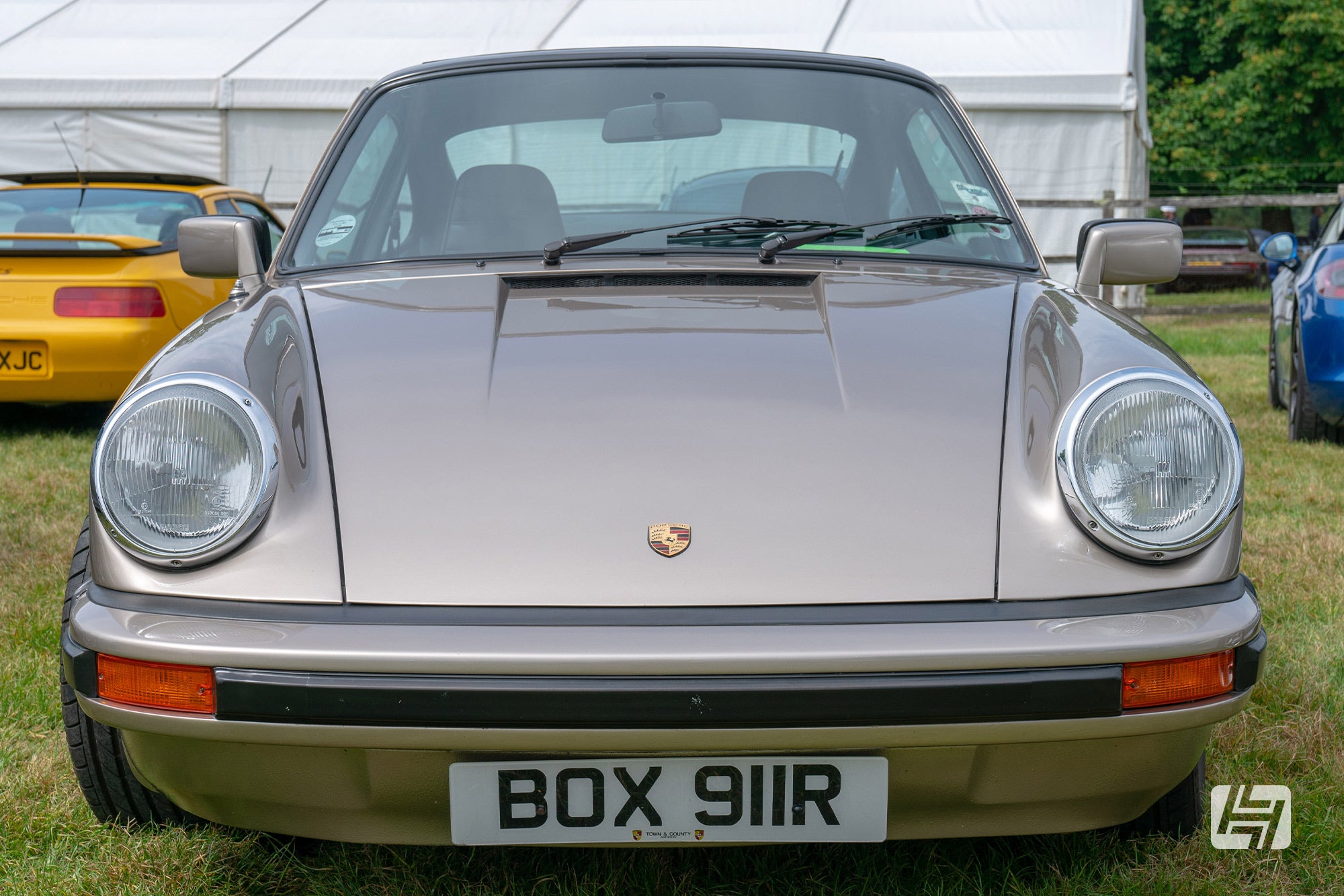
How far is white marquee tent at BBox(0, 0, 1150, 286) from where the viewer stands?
471 inches

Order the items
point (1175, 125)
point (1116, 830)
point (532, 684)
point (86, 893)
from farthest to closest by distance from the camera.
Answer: point (1175, 125) → point (1116, 830) → point (86, 893) → point (532, 684)

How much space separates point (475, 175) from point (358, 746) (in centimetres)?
137

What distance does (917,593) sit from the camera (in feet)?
5.11

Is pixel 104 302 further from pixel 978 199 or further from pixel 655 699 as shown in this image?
pixel 655 699

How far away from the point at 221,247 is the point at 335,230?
0.32 metres

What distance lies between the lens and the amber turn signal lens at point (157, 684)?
152cm

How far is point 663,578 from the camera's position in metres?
1.55

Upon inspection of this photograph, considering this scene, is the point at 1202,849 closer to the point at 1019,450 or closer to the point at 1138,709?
the point at 1138,709

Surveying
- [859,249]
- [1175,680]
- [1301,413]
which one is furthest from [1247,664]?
[1301,413]

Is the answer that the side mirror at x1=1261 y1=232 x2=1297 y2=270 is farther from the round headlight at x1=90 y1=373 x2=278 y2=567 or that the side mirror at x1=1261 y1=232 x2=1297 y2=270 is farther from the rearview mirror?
the round headlight at x1=90 y1=373 x2=278 y2=567

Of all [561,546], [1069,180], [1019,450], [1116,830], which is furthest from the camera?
[1069,180]

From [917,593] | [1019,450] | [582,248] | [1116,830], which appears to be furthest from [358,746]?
[1116,830]

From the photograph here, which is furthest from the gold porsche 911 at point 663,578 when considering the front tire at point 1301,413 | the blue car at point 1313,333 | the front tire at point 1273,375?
the front tire at point 1273,375

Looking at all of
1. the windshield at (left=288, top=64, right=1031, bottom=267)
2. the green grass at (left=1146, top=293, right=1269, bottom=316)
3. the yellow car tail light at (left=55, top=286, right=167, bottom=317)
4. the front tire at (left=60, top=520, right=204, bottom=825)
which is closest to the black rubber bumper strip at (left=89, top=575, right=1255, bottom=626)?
the front tire at (left=60, top=520, right=204, bottom=825)
